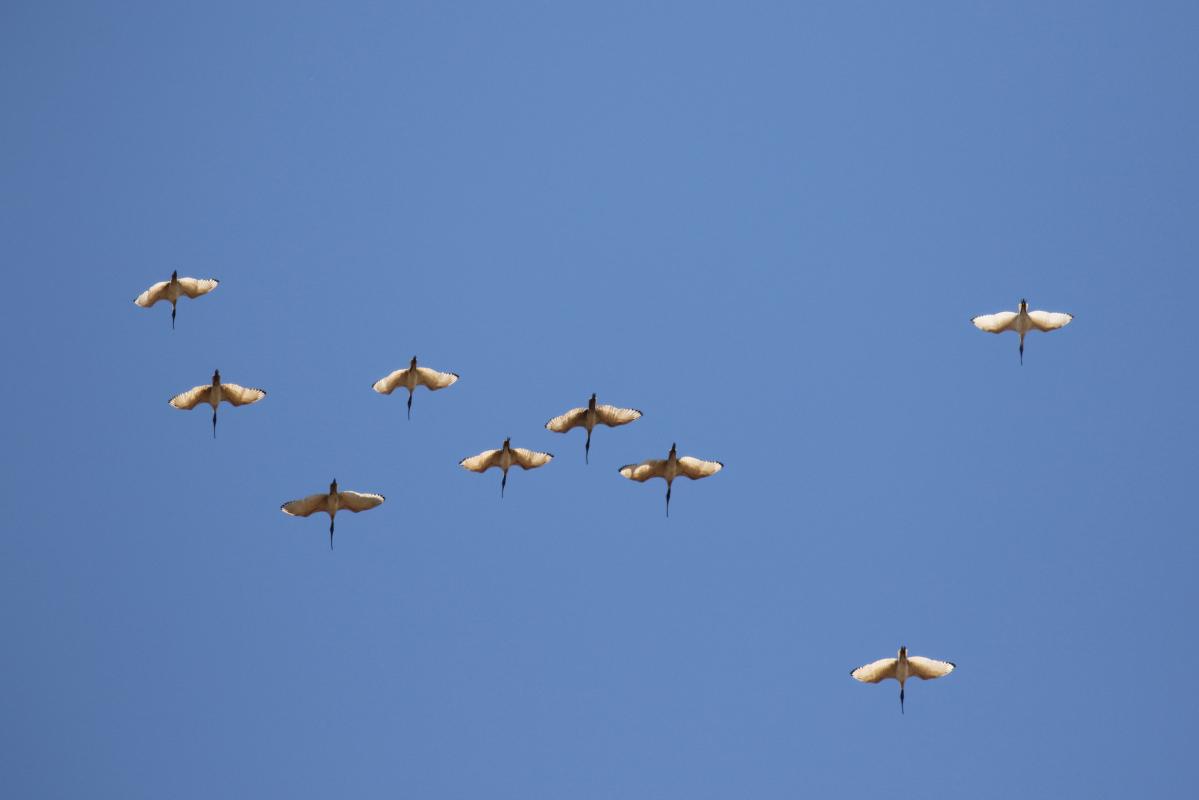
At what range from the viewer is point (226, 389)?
43281 mm

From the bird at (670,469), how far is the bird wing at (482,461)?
7.17ft

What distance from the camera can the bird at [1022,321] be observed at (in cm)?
4266

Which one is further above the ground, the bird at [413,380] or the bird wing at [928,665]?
the bird at [413,380]

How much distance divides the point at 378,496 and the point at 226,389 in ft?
10.6

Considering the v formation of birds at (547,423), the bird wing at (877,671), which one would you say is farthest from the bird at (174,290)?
the bird wing at (877,671)

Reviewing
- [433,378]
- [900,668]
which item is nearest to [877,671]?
[900,668]

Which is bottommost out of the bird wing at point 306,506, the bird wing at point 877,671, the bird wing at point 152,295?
the bird wing at point 877,671

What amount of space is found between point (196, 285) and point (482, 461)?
5.84m

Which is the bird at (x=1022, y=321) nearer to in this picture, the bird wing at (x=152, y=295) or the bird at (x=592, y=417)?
the bird at (x=592, y=417)

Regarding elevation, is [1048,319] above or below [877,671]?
above

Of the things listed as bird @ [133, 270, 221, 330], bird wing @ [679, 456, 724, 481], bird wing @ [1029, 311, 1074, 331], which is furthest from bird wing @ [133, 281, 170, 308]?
bird wing @ [1029, 311, 1074, 331]

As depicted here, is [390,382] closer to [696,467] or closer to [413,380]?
[413,380]

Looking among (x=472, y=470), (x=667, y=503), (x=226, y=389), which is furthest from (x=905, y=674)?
(x=226, y=389)

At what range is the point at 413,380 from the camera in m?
43.2
